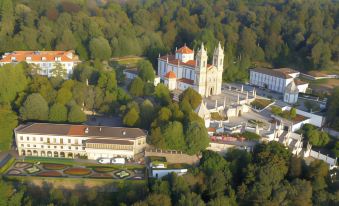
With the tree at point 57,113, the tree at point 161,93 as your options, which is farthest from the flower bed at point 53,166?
the tree at point 161,93

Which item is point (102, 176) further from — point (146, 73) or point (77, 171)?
point (146, 73)

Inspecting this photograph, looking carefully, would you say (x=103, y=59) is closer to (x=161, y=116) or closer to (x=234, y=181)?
(x=161, y=116)

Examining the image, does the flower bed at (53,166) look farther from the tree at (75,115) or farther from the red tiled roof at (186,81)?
the red tiled roof at (186,81)

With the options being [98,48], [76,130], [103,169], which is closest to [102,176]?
[103,169]

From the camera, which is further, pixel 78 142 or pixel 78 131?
pixel 78 131

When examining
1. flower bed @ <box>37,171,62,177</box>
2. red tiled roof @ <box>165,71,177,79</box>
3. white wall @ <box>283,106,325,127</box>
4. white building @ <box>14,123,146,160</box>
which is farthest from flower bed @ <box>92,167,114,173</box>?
white wall @ <box>283,106,325,127</box>

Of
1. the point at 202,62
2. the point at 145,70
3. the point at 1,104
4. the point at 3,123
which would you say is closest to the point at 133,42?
the point at 145,70

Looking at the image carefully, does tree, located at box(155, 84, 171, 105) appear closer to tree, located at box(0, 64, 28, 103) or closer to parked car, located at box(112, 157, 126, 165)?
parked car, located at box(112, 157, 126, 165)
